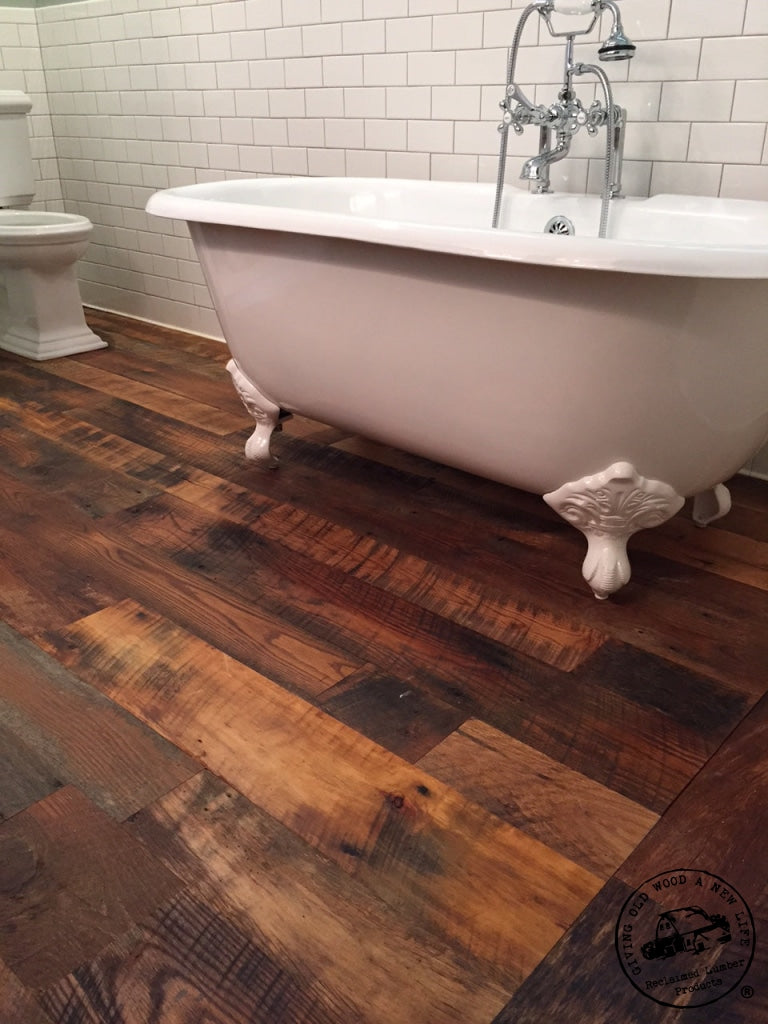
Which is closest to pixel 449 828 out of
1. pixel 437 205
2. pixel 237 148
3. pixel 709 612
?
pixel 709 612

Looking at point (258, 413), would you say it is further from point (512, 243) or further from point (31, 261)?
point (31, 261)

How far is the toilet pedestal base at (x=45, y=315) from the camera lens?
350 centimetres

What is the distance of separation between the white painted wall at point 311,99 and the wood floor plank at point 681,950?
1.55 m

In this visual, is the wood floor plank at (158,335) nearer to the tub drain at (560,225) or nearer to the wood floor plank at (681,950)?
the tub drain at (560,225)

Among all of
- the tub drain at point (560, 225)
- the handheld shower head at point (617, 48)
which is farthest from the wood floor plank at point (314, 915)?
the handheld shower head at point (617, 48)

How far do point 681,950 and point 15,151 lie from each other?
3.84 meters

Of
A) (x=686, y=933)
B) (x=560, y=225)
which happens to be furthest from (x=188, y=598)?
(x=560, y=225)

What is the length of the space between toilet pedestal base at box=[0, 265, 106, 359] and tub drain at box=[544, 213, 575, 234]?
6.95 feet

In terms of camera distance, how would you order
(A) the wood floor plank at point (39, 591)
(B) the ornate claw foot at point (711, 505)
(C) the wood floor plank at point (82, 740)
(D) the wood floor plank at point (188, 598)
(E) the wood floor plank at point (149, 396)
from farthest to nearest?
1. (E) the wood floor plank at point (149, 396)
2. (B) the ornate claw foot at point (711, 505)
3. (A) the wood floor plank at point (39, 591)
4. (D) the wood floor plank at point (188, 598)
5. (C) the wood floor plank at point (82, 740)

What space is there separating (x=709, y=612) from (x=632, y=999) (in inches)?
36.2

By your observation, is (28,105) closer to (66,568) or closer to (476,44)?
(476,44)

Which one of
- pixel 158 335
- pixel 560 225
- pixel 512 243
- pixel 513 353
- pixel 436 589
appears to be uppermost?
pixel 512 243

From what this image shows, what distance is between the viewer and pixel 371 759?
54.7 inches

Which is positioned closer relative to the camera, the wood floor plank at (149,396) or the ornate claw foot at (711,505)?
the ornate claw foot at (711,505)
